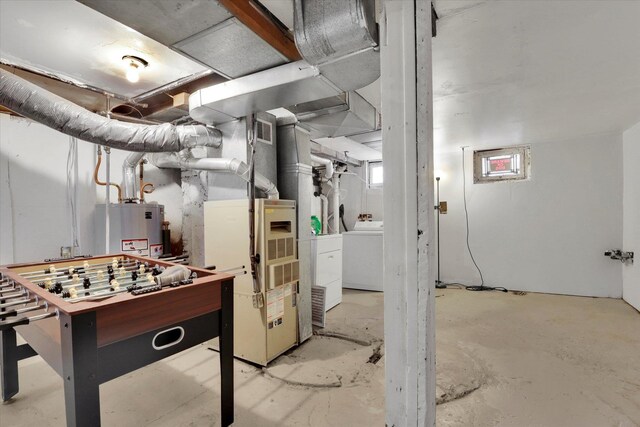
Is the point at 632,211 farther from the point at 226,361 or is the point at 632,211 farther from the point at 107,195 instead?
the point at 107,195

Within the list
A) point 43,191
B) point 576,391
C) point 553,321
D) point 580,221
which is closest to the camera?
point 576,391

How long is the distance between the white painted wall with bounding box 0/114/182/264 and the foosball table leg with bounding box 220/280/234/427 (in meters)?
2.39

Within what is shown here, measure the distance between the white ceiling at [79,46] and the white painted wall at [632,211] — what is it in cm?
474

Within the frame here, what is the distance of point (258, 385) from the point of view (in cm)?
202

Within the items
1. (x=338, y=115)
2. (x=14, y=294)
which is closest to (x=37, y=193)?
(x=14, y=294)

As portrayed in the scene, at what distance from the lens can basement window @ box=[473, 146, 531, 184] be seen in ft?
14.3

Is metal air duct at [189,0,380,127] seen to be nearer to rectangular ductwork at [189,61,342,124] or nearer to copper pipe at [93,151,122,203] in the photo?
rectangular ductwork at [189,61,342,124]

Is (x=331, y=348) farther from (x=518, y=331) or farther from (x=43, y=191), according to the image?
(x=43, y=191)

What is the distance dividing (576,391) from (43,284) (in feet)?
10.8

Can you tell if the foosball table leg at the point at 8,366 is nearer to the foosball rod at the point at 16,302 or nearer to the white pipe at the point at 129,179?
the foosball rod at the point at 16,302

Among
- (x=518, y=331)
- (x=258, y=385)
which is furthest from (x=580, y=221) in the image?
(x=258, y=385)

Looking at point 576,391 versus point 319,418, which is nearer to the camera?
point 319,418

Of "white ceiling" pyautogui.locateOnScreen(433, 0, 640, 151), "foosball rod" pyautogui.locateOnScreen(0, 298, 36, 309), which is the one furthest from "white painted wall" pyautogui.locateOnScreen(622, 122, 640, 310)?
"foosball rod" pyautogui.locateOnScreen(0, 298, 36, 309)

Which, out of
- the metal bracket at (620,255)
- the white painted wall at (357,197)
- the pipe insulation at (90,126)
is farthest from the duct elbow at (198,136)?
the metal bracket at (620,255)
